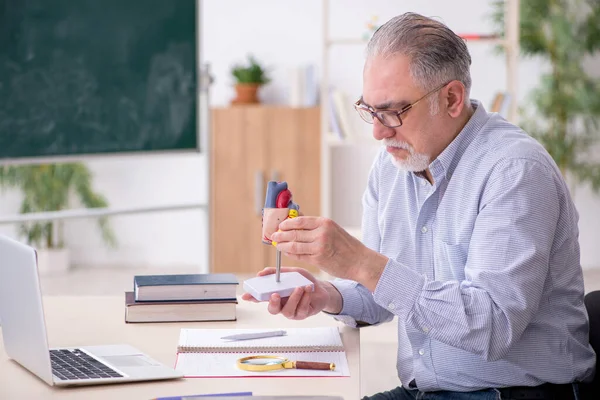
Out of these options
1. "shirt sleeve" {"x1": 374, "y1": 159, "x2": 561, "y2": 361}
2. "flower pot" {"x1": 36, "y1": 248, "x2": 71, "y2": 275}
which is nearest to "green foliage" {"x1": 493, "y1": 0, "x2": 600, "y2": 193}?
"flower pot" {"x1": 36, "y1": 248, "x2": 71, "y2": 275}

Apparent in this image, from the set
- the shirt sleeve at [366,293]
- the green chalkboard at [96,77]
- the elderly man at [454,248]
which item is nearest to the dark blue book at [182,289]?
the elderly man at [454,248]

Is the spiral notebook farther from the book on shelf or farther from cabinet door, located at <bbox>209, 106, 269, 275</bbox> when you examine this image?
cabinet door, located at <bbox>209, 106, 269, 275</bbox>

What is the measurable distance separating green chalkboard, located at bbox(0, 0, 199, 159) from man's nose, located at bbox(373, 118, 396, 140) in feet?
6.71

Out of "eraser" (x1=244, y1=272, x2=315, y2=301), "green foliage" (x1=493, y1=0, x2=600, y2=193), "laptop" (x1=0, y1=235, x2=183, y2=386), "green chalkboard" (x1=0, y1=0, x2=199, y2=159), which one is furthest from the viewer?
"green foliage" (x1=493, y1=0, x2=600, y2=193)

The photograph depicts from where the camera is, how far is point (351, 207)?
602 cm

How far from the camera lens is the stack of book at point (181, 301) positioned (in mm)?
1870

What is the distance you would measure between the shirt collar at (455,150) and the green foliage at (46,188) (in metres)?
4.20

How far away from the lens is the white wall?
5938mm

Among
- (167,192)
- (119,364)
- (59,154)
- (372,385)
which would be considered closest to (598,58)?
(167,192)

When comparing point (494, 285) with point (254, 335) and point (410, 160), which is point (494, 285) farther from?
point (254, 335)

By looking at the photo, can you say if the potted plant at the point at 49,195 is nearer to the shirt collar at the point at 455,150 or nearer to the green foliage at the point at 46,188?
the green foliage at the point at 46,188

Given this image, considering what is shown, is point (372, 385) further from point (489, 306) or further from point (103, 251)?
point (103, 251)

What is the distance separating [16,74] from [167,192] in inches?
110

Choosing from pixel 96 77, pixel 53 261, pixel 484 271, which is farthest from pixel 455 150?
pixel 53 261
